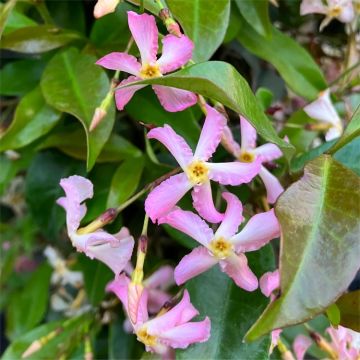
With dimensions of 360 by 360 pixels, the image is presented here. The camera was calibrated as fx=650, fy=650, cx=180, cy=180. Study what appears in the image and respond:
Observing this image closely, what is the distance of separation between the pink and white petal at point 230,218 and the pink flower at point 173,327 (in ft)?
0.18

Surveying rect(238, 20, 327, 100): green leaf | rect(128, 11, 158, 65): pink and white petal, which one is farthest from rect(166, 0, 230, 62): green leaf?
rect(238, 20, 327, 100): green leaf

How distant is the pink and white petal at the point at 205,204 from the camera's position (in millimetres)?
396

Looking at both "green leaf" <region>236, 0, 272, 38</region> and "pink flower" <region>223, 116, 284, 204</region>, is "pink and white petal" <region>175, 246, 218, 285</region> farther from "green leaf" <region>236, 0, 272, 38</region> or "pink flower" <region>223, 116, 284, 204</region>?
"green leaf" <region>236, 0, 272, 38</region>

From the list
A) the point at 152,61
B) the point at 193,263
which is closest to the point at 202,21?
the point at 152,61

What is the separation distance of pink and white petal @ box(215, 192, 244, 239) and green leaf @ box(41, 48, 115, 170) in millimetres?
106

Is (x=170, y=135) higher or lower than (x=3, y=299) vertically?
higher

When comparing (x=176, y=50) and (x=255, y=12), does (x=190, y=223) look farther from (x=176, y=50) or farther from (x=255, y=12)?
(x=255, y=12)

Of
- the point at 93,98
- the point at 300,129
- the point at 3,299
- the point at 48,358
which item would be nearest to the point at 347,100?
the point at 300,129

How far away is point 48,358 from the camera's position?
64cm

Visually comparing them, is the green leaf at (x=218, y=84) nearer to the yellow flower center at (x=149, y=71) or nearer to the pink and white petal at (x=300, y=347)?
the yellow flower center at (x=149, y=71)

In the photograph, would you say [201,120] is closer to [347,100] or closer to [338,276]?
[347,100]

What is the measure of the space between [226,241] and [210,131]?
0.07 meters

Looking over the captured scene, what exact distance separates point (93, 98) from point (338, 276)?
253 millimetres

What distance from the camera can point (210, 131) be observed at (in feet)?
1.31
